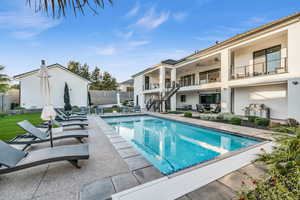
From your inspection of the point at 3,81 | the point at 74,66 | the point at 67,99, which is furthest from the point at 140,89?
the point at 74,66

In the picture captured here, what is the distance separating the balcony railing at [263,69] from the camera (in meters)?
9.11

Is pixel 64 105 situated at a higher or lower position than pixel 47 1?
lower

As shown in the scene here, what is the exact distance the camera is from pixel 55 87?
16500 mm

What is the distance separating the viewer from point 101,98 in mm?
24875

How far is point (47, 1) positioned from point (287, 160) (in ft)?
11.2

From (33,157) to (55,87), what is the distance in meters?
17.0

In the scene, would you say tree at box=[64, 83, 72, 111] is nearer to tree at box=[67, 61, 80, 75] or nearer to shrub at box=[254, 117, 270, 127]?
shrub at box=[254, 117, 270, 127]

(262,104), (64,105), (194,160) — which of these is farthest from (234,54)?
(64,105)

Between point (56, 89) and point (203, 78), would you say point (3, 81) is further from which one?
point (203, 78)

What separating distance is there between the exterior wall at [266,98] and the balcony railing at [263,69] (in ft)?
3.99

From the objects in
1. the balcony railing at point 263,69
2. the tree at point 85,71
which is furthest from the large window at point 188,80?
the tree at point 85,71

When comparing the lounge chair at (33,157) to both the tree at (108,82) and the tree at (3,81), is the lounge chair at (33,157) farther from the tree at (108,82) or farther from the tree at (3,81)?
the tree at (108,82)

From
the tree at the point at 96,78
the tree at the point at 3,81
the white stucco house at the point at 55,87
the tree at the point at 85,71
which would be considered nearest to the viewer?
the tree at the point at 3,81

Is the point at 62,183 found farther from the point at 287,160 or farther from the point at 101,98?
the point at 101,98
